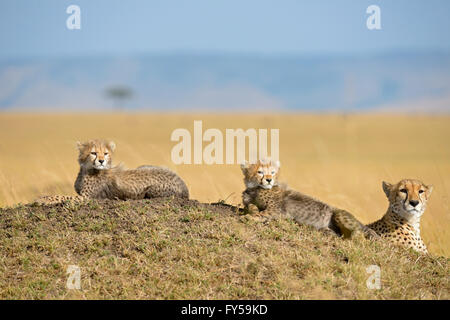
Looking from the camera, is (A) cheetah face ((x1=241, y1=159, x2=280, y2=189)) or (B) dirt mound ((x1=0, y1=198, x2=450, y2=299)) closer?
(B) dirt mound ((x1=0, y1=198, x2=450, y2=299))

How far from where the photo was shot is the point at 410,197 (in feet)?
26.1

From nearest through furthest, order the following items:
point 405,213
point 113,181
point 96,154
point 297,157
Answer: point 405,213 < point 96,154 < point 113,181 < point 297,157

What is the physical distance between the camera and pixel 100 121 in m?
64.9

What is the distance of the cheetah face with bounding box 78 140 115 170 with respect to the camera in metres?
8.51

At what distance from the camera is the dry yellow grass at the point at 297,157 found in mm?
11891

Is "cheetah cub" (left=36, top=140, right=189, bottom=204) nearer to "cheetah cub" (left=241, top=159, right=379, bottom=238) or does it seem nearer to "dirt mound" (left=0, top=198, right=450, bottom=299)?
"dirt mound" (left=0, top=198, right=450, bottom=299)

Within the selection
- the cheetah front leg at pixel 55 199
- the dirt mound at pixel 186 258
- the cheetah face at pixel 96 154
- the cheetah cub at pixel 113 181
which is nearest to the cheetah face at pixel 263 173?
the dirt mound at pixel 186 258

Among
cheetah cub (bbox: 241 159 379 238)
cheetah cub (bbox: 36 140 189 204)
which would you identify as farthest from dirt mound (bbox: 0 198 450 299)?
cheetah cub (bbox: 36 140 189 204)

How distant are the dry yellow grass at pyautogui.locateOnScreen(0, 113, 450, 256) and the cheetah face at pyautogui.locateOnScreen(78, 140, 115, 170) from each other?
96cm

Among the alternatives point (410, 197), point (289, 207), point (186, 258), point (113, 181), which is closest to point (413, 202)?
point (410, 197)

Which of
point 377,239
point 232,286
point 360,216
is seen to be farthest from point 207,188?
point 232,286

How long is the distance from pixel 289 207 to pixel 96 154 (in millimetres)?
2432

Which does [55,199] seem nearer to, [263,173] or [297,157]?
[263,173]

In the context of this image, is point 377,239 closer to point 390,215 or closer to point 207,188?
point 390,215
